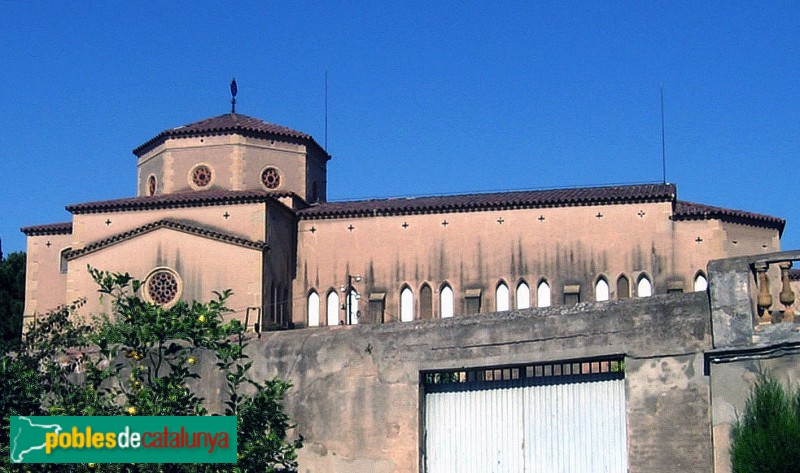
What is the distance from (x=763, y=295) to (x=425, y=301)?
101 feet

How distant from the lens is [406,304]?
45156mm

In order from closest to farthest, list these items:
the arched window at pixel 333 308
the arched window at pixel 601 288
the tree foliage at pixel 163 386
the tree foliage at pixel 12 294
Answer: the tree foliage at pixel 163 386, the arched window at pixel 601 288, the arched window at pixel 333 308, the tree foliage at pixel 12 294

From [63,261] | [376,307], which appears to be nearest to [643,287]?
[376,307]

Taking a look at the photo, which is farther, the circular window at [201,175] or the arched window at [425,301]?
the circular window at [201,175]

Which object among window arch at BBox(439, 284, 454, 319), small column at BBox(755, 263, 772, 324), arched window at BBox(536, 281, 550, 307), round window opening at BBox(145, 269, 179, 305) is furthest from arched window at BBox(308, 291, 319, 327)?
small column at BBox(755, 263, 772, 324)

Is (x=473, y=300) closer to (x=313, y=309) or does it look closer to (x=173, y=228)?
(x=313, y=309)

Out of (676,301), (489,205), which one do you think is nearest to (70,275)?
(489,205)

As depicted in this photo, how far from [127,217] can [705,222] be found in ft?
74.6

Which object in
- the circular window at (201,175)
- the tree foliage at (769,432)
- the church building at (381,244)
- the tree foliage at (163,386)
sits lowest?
the tree foliage at (769,432)

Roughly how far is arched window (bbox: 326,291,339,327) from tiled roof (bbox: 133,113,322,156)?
294 inches

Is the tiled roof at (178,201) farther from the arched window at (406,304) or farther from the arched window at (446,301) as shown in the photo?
the arched window at (446,301)

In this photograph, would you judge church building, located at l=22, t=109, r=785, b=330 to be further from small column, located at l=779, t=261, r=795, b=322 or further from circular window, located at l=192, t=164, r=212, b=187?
small column, located at l=779, t=261, r=795, b=322

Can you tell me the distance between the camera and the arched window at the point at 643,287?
4372 centimetres

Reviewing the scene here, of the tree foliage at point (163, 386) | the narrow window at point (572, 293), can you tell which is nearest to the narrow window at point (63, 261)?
the narrow window at point (572, 293)
